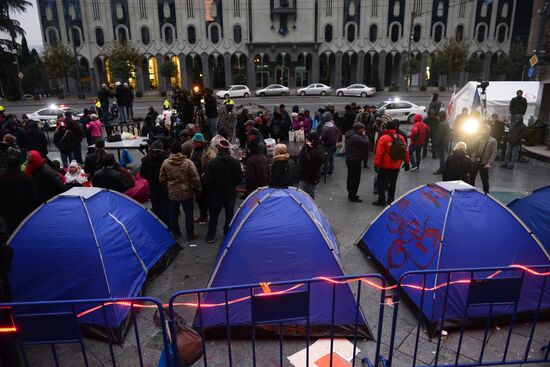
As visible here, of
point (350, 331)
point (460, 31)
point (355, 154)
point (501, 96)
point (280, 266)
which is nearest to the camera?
point (350, 331)

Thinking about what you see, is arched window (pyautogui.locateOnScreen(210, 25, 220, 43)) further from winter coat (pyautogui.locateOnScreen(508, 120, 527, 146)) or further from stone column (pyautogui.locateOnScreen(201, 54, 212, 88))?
winter coat (pyautogui.locateOnScreen(508, 120, 527, 146))

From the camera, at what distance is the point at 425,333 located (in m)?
4.84

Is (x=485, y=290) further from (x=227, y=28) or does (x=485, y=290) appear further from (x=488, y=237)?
(x=227, y=28)

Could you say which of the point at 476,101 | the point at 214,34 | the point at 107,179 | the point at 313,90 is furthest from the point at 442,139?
the point at 214,34

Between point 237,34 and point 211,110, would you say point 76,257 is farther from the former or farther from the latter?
point 237,34

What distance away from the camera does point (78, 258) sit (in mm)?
5023

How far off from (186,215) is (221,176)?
45.0 inches

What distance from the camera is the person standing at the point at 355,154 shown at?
9.19 meters

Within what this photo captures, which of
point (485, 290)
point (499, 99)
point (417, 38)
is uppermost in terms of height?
point (417, 38)

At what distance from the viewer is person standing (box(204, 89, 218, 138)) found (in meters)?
13.2

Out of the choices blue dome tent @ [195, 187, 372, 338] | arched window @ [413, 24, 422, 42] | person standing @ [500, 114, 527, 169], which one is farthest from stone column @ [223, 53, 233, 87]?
blue dome tent @ [195, 187, 372, 338]

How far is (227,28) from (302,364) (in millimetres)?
43946

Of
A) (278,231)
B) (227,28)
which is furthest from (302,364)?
(227,28)

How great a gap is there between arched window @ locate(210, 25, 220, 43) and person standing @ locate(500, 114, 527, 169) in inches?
1462
